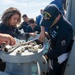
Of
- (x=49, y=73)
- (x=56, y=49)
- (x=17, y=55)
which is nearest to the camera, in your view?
(x=17, y=55)

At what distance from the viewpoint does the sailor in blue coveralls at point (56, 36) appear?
86.1 inches

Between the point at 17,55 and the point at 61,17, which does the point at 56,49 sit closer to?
the point at 61,17

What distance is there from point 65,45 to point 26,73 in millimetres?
706

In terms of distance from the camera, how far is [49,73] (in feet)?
7.74

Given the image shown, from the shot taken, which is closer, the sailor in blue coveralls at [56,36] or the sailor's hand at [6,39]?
the sailor's hand at [6,39]

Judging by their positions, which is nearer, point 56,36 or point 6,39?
point 6,39

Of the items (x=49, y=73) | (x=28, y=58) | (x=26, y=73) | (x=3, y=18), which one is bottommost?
(x=49, y=73)

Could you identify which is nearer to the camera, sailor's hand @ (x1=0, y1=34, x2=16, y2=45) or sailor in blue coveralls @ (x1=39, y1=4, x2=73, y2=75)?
sailor's hand @ (x1=0, y1=34, x2=16, y2=45)

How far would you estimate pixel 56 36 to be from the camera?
226cm

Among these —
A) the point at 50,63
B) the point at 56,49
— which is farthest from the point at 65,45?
the point at 50,63

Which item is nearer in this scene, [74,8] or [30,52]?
[30,52]

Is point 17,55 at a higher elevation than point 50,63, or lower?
higher

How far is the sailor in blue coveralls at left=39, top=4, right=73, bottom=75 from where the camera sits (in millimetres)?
2188

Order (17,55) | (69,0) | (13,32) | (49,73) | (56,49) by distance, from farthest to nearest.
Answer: (13,32)
(69,0)
(49,73)
(56,49)
(17,55)
